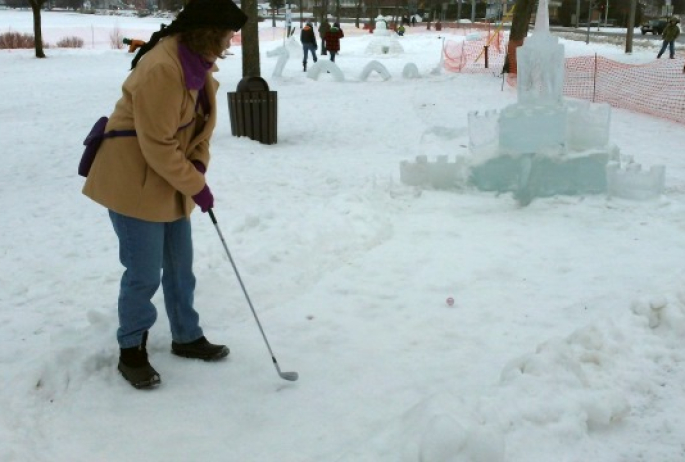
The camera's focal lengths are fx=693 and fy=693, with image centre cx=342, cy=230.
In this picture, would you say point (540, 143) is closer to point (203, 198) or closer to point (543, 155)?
point (543, 155)

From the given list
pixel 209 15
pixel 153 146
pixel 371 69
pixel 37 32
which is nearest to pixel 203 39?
pixel 209 15

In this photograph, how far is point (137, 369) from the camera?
3.40m

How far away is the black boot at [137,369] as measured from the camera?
11.1 feet

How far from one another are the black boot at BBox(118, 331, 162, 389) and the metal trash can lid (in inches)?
289

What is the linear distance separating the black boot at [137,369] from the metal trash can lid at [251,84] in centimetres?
735

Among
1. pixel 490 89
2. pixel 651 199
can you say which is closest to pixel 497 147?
pixel 651 199

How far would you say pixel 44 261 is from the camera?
5.23 m

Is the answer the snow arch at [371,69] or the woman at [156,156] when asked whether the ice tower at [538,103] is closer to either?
the woman at [156,156]

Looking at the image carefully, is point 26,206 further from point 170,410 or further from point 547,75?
point 547,75

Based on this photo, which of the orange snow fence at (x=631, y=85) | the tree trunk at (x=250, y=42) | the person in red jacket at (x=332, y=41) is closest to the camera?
the tree trunk at (x=250, y=42)

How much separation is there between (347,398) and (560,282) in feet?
7.01

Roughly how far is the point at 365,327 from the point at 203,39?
1.96 meters

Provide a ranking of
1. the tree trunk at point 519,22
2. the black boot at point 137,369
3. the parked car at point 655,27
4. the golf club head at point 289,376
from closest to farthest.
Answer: the black boot at point 137,369, the golf club head at point 289,376, the tree trunk at point 519,22, the parked car at point 655,27

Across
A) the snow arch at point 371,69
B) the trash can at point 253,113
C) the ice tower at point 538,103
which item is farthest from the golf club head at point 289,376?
the snow arch at point 371,69
